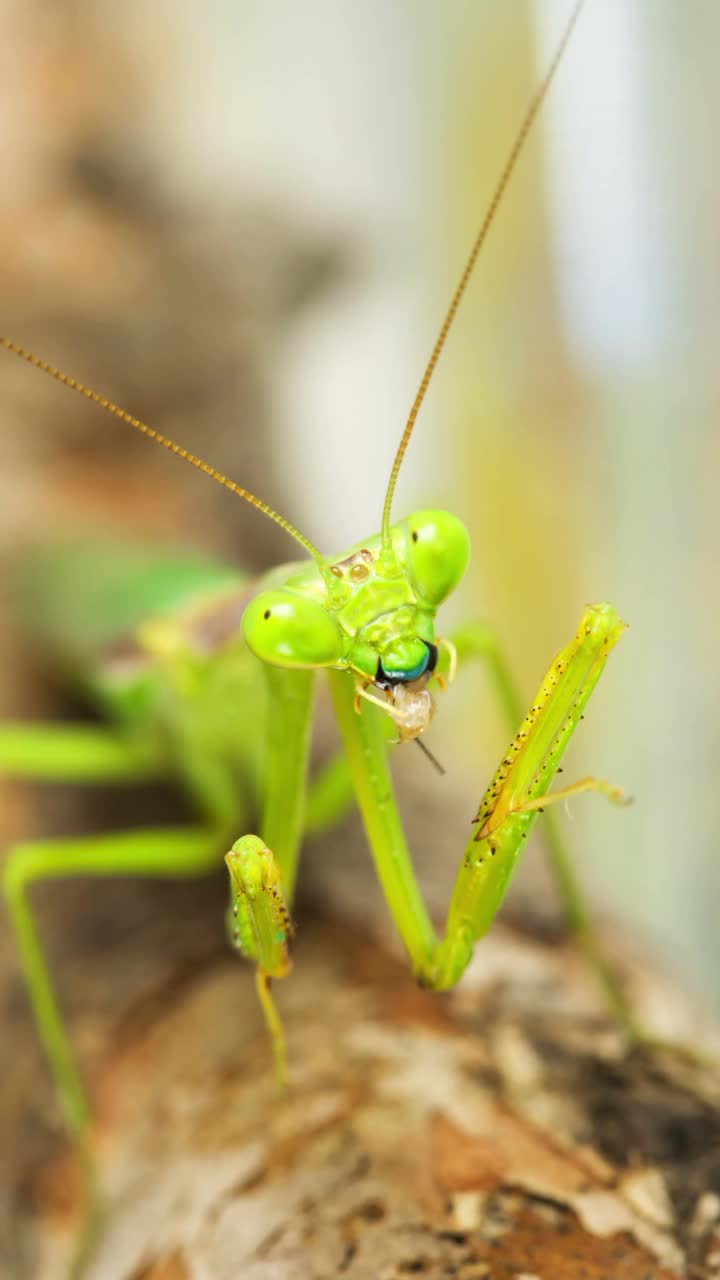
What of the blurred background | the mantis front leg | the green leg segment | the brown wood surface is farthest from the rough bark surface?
the blurred background

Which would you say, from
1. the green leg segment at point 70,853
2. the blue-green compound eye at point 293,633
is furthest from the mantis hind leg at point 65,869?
the blue-green compound eye at point 293,633

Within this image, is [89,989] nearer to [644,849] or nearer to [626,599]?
[644,849]

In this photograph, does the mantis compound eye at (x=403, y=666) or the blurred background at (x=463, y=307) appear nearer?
the mantis compound eye at (x=403, y=666)

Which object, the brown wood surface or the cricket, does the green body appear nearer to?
the cricket

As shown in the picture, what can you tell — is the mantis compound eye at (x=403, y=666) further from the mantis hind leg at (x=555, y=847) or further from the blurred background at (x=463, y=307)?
the blurred background at (x=463, y=307)

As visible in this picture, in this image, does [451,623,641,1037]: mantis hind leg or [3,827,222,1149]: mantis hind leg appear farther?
[451,623,641,1037]: mantis hind leg

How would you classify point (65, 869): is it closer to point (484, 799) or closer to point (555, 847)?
point (555, 847)
